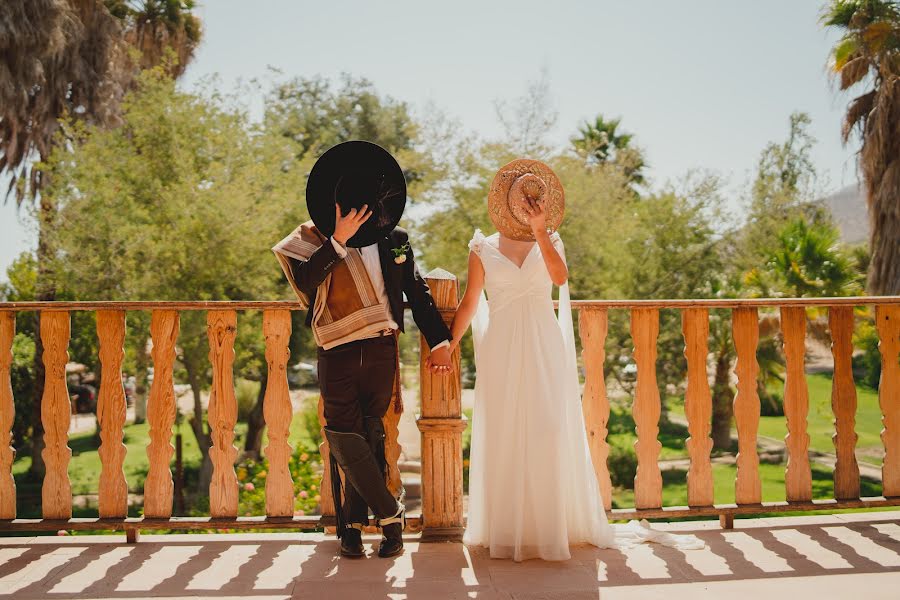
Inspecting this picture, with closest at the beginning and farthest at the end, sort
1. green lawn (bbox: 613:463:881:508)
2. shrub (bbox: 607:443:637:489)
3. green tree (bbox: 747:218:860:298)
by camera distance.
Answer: green lawn (bbox: 613:463:881:508) < green tree (bbox: 747:218:860:298) < shrub (bbox: 607:443:637:489)

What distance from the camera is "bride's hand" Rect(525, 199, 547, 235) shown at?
3383 mm

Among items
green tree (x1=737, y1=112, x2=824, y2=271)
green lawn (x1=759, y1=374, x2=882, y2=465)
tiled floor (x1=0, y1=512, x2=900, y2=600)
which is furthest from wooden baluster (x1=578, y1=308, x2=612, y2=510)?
green tree (x1=737, y1=112, x2=824, y2=271)

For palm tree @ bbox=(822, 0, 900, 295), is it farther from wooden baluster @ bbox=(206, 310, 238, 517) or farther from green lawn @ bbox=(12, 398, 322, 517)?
wooden baluster @ bbox=(206, 310, 238, 517)

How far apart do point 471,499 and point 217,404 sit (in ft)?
4.65

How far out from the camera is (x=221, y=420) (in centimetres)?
376

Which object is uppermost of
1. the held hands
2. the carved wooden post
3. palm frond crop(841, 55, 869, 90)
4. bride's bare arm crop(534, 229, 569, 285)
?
palm frond crop(841, 55, 869, 90)

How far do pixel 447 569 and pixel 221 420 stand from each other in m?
Answer: 1.42

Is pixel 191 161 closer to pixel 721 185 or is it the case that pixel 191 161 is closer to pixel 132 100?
pixel 132 100

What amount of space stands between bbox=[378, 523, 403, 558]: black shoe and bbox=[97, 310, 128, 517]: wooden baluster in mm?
1420

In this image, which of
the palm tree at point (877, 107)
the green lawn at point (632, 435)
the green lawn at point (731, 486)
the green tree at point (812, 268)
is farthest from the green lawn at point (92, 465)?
the palm tree at point (877, 107)

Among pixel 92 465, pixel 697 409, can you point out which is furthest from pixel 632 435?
pixel 697 409

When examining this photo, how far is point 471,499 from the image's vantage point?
3.57m

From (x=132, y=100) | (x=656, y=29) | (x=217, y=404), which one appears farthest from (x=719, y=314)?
(x=217, y=404)

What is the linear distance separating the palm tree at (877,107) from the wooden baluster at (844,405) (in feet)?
42.5
